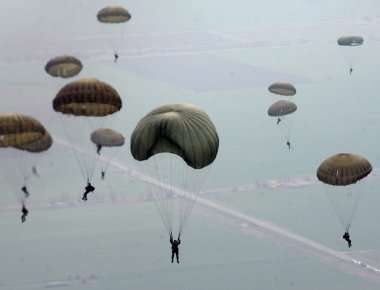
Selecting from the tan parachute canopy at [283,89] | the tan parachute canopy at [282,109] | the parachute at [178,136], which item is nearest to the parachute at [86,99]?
the parachute at [178,136]

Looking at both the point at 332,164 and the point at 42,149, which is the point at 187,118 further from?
the point at 42,149

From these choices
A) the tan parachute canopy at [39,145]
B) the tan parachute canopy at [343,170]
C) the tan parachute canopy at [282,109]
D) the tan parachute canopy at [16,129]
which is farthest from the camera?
the tan parachute canopy at [282,109]

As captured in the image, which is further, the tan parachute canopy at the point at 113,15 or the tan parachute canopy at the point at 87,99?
the tan parachute canopy at the point at 113,15

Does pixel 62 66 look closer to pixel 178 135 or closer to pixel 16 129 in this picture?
pixel 16 129

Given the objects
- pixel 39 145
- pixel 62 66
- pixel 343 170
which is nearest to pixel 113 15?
pixel 62 66

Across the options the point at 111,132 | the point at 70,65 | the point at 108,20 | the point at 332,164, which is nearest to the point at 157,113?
the point at 332,164

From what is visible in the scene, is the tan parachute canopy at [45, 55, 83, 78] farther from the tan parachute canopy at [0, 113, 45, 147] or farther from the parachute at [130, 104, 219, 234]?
the parachute at [130, 104, 219, 234]

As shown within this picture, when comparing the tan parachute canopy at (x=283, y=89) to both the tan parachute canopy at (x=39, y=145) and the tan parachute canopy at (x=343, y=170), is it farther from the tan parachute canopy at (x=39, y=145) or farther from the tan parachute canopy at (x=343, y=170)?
the tan parachute canopy at (x=39, y=145)
